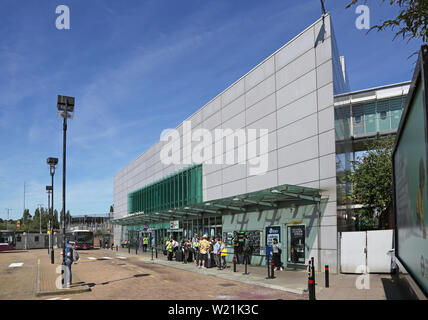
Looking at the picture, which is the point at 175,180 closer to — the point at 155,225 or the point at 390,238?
the point at 155,225

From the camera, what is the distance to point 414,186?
470 cm

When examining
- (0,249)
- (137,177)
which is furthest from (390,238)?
(0,249)

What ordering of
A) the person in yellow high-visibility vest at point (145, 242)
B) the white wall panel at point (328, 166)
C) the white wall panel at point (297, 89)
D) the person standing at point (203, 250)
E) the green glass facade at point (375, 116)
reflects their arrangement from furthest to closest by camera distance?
the person in yellow high-visibility vest at point (145, 242)
the green glass facade at point (375, 116)
the person standing at point (203, 250)
the white wall panel at point (297, 89)
the white wall panel at point (328, 166)

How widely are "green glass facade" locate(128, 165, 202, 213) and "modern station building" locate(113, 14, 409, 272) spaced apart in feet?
0.83

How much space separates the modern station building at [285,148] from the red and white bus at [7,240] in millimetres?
28422

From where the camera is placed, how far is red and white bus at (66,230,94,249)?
49906 mm

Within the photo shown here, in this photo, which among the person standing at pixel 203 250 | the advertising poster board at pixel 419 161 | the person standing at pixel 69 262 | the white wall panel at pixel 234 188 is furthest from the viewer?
the white wall panel at pixel 234 188

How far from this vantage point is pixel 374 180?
23062mm

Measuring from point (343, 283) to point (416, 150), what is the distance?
37.7 ft

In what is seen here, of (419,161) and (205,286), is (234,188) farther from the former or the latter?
(419,161)

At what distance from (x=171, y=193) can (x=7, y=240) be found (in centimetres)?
2688

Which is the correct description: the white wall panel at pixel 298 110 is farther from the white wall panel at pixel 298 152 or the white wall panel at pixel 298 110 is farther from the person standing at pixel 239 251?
the person standing at pixel 239 251

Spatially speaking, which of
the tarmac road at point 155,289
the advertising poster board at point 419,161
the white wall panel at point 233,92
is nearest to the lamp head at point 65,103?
the tarmac road at point 155,289

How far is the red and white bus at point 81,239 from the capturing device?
4991 cm
